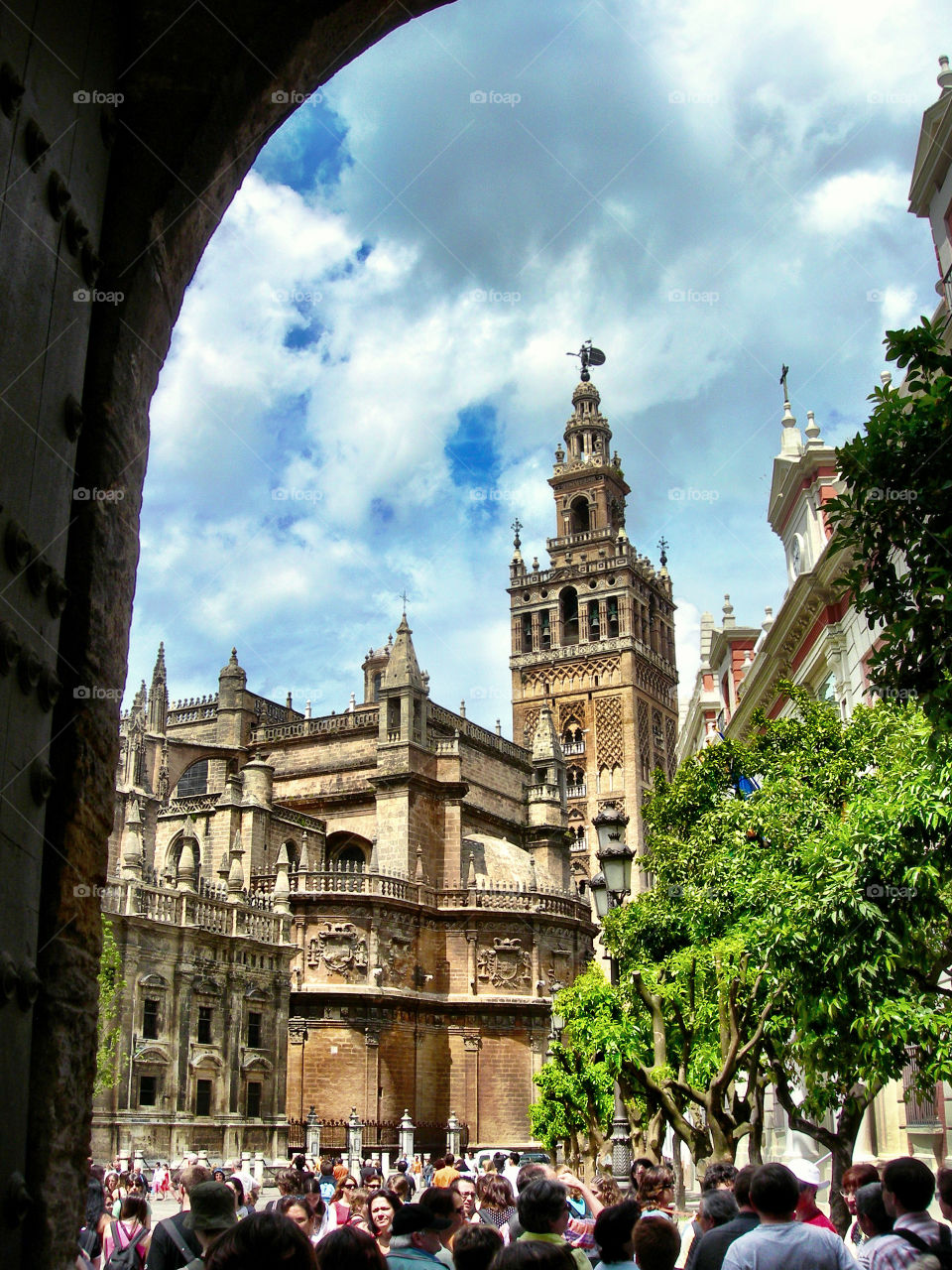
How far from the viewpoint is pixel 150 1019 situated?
2875 centimetres

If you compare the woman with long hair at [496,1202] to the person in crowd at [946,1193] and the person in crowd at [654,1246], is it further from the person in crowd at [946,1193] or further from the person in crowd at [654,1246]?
the person in crowd at [946,1193]

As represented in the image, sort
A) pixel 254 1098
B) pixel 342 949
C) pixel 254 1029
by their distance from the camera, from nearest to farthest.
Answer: pixel 254 1098
pixel 254 1029
pixel 342 949

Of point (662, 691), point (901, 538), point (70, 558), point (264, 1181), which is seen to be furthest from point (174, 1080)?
point (662, 691)

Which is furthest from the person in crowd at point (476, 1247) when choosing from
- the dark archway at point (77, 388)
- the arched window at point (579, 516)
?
the arched window at point (579, 516)

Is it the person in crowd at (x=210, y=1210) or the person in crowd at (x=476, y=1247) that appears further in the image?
the person in crowd at (x=476, y=1247)

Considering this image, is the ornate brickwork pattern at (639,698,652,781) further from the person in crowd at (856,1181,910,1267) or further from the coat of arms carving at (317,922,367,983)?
the person in crowd at (856,1181,910,1267)

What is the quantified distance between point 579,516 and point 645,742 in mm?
16922

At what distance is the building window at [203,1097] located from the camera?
98.2ft

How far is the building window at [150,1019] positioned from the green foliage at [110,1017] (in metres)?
1.01

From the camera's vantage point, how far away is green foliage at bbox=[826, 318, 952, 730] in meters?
7.59

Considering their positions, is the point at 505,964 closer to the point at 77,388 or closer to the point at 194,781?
the point at 194,781

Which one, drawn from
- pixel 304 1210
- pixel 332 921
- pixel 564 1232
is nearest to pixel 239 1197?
pixel 304 1210

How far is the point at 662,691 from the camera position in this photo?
70312 millimetres

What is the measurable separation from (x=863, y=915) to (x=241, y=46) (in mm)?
10907
